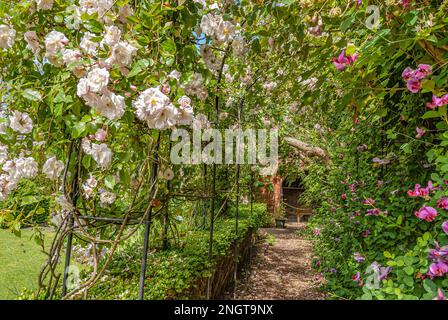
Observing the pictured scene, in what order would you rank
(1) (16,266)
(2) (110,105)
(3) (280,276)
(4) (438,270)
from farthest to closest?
1. (3) (280,276)
2. (1) (16,266)
3. (2) (110,105)
4. (4) (438,270)

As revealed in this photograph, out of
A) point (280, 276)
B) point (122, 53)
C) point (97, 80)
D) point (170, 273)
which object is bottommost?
point (280, 276)

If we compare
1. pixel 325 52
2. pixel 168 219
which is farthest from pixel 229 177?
pixel 325 52

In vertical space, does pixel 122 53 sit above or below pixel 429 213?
above

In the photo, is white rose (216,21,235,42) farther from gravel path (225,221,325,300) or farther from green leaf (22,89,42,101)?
gravel path (225,221,325,300)

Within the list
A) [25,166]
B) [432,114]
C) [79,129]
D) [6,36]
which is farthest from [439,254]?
[6,36]

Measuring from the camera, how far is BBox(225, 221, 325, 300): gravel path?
367cm

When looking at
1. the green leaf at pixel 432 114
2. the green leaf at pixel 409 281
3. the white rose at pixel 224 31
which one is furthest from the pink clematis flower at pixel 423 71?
the white rose at pixel 224 31

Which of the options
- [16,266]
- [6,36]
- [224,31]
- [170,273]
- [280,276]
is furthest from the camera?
[280,276]

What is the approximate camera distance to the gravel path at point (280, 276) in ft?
12.0

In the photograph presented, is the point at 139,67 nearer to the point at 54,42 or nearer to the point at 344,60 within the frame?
the point at 54,42

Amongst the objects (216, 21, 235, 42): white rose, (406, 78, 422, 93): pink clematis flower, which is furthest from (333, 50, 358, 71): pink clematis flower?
(216, 21, 235, 42): white rose

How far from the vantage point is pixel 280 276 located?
4.45 meters

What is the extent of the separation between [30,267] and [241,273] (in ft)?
9.01

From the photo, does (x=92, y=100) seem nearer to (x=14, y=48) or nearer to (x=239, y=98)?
(x=14, y=48)
